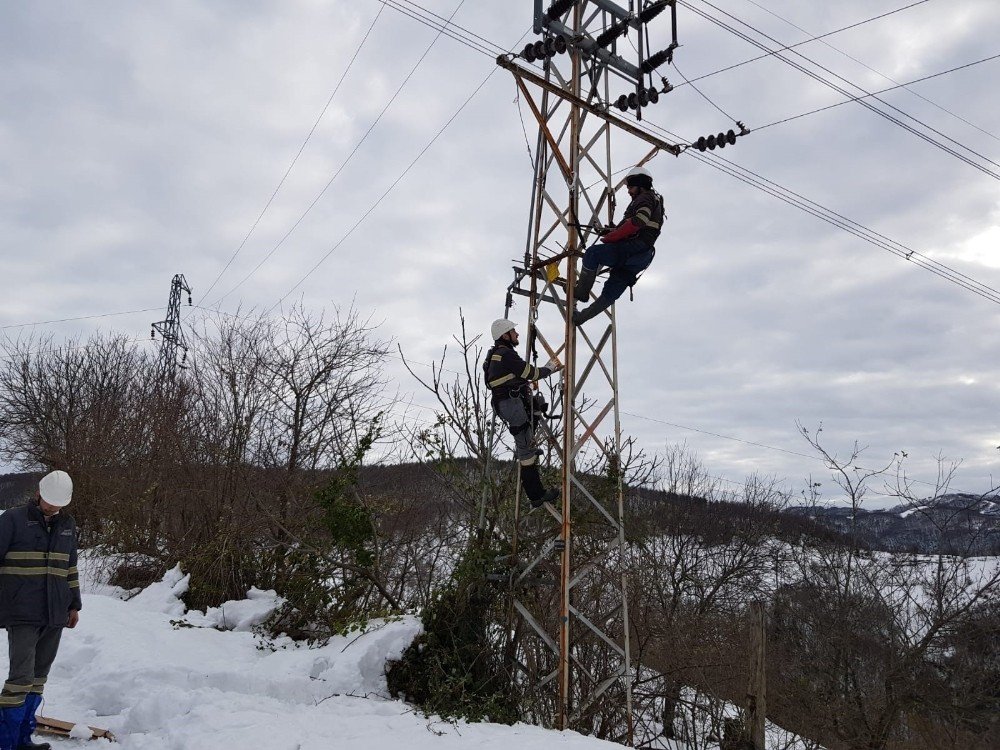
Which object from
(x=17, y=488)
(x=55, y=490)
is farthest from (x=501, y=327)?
(x=17, y=488)

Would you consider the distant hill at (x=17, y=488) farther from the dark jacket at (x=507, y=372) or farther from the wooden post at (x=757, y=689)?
the wooden post at (x=757, y=689)

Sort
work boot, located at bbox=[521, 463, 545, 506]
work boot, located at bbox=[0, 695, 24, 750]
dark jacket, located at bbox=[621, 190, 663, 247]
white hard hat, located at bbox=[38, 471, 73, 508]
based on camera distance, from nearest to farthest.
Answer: work boot, located at bbox=[0, 695, 24, 750] → white hard hat, located at bbox=[38, 471, 73, 508] → dark jacket, located at bbox=[621, 190, 663, 247] → work boot, located at bbox=[521, 463, 545, 506]

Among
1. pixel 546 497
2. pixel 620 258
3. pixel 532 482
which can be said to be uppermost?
pixel 620 258

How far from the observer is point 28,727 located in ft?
17.2

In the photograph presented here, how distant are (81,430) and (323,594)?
15.2m

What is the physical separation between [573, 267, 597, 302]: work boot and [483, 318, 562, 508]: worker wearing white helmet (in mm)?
837

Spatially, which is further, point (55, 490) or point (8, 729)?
point (55, 490)

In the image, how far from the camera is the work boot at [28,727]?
16.9ft

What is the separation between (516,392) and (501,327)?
0.71 m

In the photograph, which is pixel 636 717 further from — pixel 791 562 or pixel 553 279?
pixel 791 562

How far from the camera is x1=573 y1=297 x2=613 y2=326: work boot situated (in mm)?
7258

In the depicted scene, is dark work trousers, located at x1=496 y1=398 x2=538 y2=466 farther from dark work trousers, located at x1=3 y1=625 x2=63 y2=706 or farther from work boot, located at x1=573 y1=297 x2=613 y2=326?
dark work trousers, located at x1=3 y1=625 x2=63 y2=706

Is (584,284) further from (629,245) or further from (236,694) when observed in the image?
(236,694)

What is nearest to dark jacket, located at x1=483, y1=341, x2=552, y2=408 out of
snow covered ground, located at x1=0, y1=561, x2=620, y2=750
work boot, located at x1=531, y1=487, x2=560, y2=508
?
work boot, located at x1=531, y1=487, x2=560, y2=508
